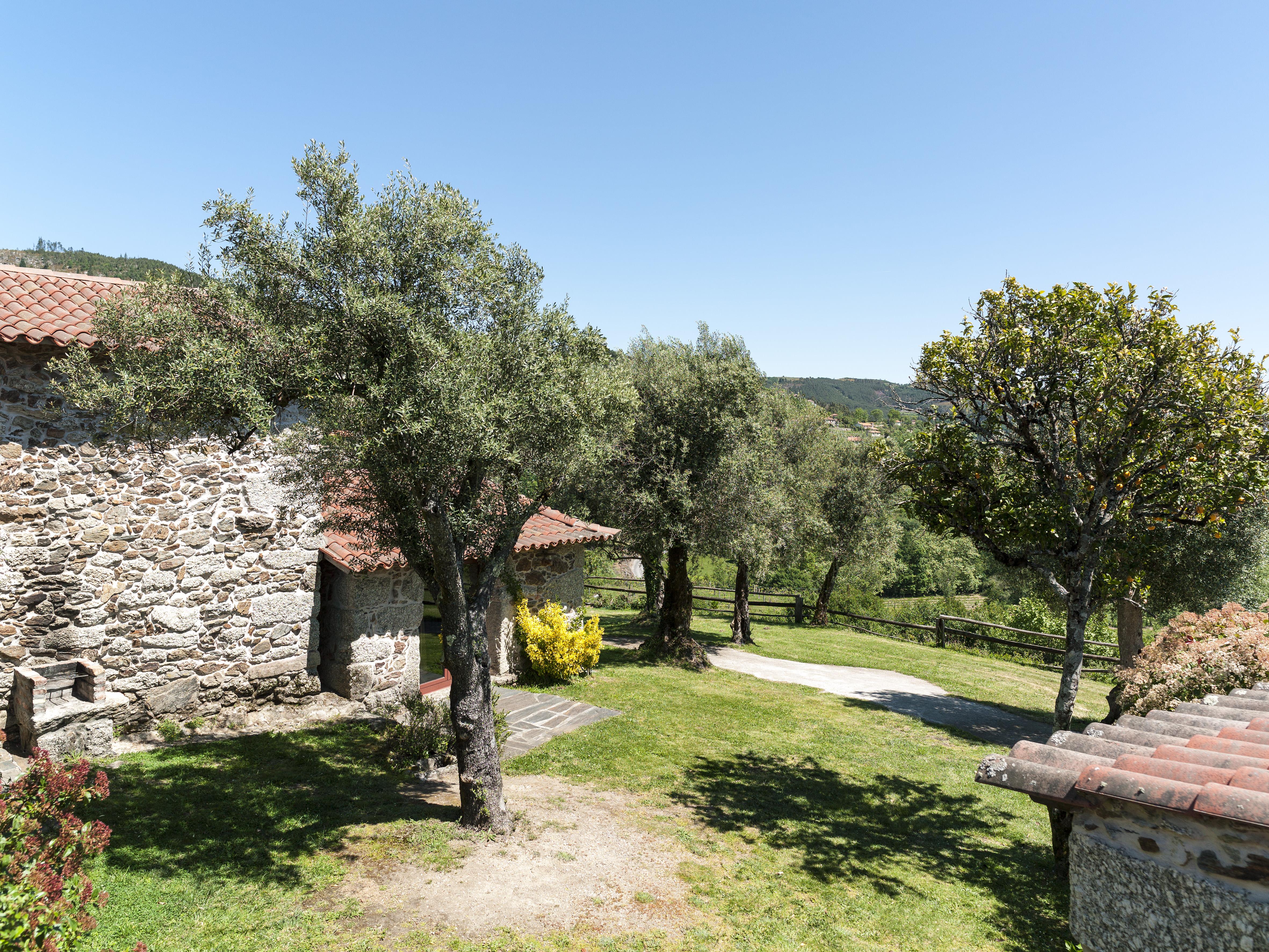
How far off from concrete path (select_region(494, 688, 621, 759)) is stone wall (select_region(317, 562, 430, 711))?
5.70ft

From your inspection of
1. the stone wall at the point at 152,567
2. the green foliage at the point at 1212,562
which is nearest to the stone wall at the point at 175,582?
the stone wall at the point at 152,567

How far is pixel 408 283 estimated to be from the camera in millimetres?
6285

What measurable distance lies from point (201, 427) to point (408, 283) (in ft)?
7.53

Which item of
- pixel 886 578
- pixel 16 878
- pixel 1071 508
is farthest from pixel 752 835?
pixel 886 578

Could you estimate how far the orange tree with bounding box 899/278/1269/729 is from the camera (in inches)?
284

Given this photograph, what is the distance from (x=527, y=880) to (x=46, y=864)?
396 centimetres

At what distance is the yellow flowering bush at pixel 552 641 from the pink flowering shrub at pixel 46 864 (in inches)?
357

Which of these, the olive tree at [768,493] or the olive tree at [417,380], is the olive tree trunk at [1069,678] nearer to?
the olive tree at [417,380]

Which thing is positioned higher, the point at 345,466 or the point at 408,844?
the point at 345,466

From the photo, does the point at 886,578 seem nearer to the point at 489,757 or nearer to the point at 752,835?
the point at 752,835

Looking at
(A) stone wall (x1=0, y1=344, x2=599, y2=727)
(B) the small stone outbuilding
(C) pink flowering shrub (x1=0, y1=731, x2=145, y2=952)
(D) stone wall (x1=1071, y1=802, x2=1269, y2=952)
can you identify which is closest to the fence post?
(B) the small stone outbuilding

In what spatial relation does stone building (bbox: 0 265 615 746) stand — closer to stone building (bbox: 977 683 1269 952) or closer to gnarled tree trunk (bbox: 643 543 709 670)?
gnarled tree trunk (bbox: 643 543 709 670)

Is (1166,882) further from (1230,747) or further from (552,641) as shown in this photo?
(552,641)

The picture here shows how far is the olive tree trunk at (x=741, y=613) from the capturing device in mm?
20500
